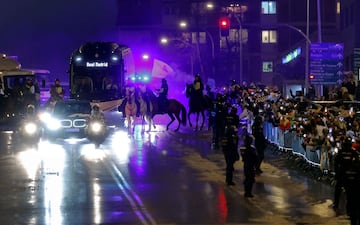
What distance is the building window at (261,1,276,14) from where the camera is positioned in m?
89.2

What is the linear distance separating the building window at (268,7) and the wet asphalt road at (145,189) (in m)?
66.8

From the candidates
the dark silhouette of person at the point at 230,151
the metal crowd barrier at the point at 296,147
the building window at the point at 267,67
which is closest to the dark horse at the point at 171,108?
A: the metal crowd barrier at the point at 296,147

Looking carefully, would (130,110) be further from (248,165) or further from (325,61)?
(248,165)

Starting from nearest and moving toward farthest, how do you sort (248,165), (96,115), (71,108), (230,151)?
(248,165)
(230,151)
(96,115)
(71,108)

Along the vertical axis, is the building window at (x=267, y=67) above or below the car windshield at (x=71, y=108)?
above

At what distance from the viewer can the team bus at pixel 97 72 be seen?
40188 mm

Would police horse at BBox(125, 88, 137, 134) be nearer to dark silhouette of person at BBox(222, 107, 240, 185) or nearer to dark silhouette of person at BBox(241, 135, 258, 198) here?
dark silhouette of person at BBox(222, 107, 240, 185)

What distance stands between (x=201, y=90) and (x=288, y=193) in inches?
627

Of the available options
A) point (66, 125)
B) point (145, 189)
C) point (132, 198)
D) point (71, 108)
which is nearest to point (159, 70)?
point (71, 108)

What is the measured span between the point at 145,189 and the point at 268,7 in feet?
250

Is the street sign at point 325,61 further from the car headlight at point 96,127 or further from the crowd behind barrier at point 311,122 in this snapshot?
the car headlight at point 96,127

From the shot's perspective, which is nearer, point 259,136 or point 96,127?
point 259,136

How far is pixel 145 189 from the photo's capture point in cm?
1600

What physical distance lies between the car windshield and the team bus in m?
12.1
